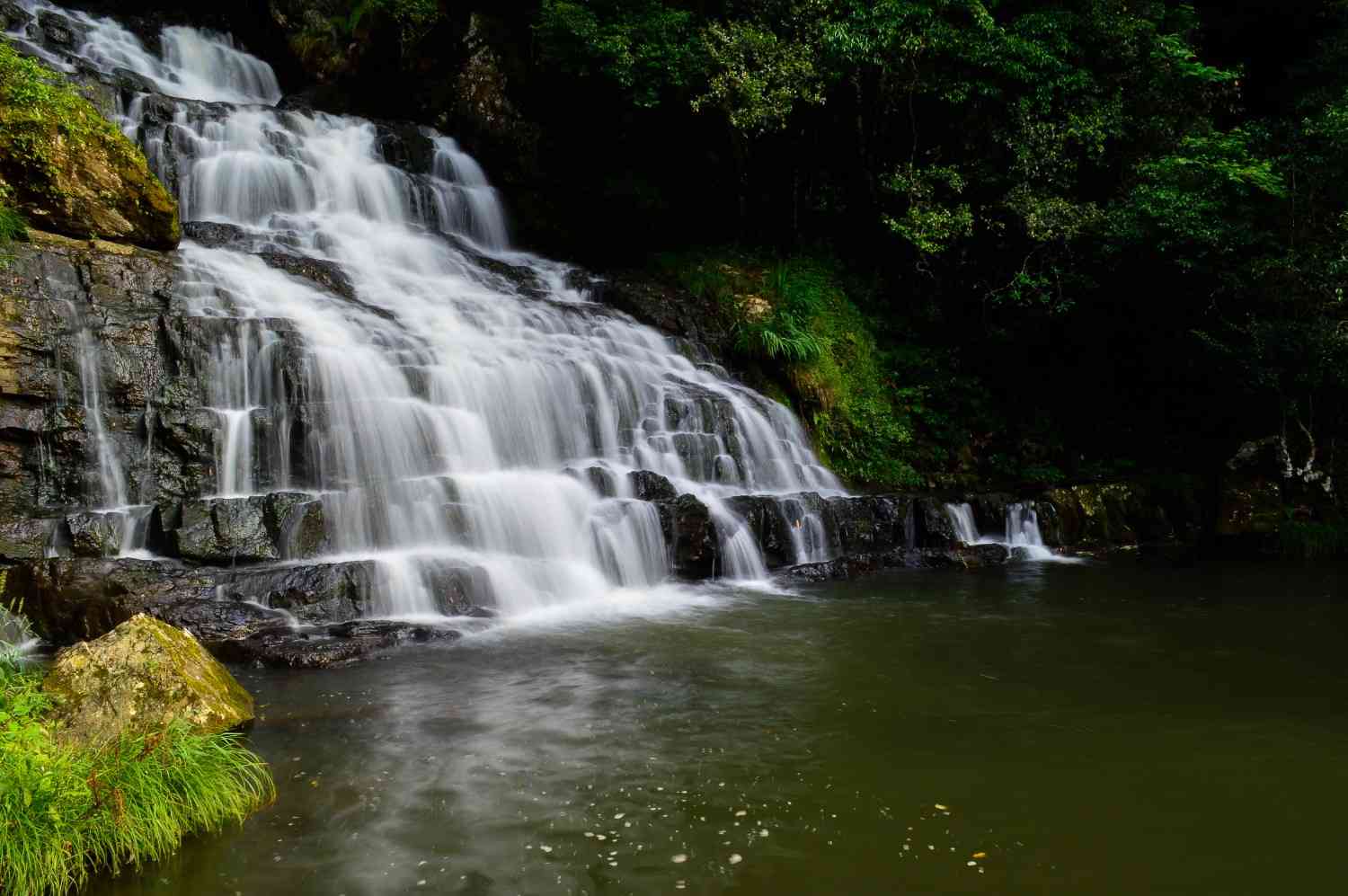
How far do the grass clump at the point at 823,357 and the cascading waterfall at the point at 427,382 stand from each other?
2.76 feet

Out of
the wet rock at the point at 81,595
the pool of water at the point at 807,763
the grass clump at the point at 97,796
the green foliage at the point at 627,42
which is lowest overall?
the pool of water at the point at 807,763

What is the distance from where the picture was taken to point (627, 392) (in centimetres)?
1368

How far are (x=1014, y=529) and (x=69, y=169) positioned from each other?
14.1m

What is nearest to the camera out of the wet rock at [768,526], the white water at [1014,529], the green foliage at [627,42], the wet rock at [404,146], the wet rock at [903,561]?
the wet rock at [903,561]

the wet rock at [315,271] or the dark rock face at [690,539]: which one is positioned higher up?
the wet rock at [315,271]

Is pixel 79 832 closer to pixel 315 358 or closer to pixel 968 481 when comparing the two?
pixel 315 358

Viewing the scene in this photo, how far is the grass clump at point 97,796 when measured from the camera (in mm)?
3697

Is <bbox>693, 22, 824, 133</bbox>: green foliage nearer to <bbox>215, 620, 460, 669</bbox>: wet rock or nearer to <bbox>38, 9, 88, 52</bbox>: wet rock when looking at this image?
<bbox>215, 620, 460, 669</bbox>: wet rock

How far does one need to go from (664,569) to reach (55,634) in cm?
616

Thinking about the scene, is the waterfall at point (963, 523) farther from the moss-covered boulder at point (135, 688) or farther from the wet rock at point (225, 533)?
the moss-covered boulder at point (135, 688)

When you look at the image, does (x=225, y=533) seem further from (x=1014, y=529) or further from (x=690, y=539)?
(x=1014, y=529)

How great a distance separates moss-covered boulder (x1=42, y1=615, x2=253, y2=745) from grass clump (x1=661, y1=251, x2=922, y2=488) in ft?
36.9

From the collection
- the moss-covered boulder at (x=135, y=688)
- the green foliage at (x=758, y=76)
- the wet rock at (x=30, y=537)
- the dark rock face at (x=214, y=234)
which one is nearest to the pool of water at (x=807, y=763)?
the moss-covered boulder at (x=135, y=688)

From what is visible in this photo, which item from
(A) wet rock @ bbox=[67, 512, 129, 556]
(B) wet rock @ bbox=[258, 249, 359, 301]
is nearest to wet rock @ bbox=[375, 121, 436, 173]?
(B) wet rock @ bbox=[258, 249, 359, 301]
